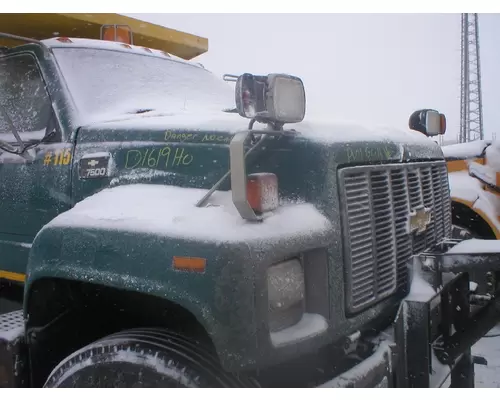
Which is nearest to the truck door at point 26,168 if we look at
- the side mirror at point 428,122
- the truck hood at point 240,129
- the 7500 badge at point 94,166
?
the 7500 badge at point 94,166

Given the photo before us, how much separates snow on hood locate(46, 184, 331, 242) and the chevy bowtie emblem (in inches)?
31.2

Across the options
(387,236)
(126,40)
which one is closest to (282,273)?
(387,236)

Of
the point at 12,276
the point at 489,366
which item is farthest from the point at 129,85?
the point at 489,366

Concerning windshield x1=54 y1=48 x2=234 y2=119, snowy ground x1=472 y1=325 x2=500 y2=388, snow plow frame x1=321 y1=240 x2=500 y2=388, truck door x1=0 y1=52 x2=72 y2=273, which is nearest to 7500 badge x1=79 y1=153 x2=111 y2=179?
truck door x1=0 y1=52 x2=72 y2=273

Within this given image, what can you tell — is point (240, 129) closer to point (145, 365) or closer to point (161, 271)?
point (161, 271)

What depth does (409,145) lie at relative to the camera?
122 inches

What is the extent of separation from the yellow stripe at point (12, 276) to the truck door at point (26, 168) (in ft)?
0.10

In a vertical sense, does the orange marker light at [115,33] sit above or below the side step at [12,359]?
above

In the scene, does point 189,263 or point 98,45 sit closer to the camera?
point 189,263

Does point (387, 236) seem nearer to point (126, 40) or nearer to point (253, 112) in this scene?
point (253, 112)

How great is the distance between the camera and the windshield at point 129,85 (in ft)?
10.5

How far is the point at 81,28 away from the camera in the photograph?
160 inches

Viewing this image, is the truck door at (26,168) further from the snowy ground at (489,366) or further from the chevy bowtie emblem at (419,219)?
the snowy ground at (489,366)

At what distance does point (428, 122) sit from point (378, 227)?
142cm
